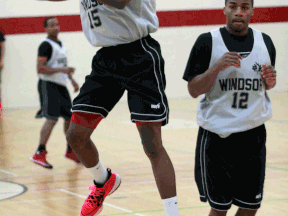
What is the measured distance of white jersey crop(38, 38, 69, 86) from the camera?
238 inches

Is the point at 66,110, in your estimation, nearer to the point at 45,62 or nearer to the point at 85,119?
the point at 45,62

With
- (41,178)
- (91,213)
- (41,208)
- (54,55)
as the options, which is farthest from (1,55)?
(91,213)

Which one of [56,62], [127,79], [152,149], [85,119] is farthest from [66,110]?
[152,149]

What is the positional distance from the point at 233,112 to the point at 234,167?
0.29 m

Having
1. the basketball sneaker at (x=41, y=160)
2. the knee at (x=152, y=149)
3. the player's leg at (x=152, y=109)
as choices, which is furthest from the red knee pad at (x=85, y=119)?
the basketball sneaker at (x=41, y=160)

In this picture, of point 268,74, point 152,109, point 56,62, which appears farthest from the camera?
point 56,62

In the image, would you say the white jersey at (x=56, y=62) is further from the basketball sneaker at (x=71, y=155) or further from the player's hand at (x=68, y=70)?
the basketball sneaker at (x=71, y=155)

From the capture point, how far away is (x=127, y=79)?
2.97 m

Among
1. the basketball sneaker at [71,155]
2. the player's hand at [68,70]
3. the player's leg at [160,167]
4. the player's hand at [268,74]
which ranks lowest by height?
the basketball sneaker at [71,155]

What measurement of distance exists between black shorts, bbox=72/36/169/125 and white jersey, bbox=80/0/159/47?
60 millimetres

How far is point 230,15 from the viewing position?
2.75 m

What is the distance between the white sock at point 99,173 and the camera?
320cm

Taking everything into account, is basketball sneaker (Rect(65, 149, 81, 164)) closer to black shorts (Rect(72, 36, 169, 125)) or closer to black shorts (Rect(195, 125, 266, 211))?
black shorts (Rect(72, 36, 169, 125))

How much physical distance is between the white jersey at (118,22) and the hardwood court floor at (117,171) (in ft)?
4.73
